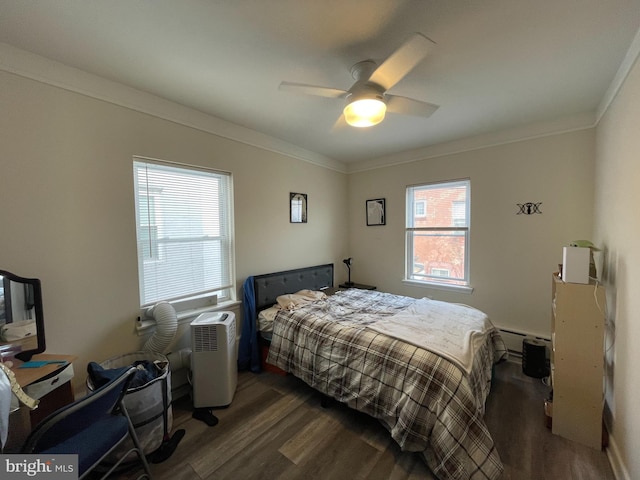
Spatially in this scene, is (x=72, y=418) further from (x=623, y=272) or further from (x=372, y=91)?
(x=623, y=272)

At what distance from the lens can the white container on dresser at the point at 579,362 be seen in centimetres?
176

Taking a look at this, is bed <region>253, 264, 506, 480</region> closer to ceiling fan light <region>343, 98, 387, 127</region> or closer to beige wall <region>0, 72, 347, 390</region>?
beige wall <region>0, 72, 347, 390</region>

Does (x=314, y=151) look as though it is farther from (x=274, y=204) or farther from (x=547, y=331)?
(x=547, y=331)

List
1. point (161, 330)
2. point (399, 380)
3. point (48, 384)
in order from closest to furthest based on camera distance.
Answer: point (48, 384) → point (399, 380) → point (161, 330)

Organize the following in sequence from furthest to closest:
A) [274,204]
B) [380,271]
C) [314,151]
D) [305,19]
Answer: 1. [380,271]
2. [314,151]
3. [274,204]
4. [305,19]

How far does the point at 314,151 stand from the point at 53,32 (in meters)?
2.63

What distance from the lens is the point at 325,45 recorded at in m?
1.55

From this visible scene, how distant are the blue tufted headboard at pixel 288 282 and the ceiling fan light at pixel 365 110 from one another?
78.1 inches

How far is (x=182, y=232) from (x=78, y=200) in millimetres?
779

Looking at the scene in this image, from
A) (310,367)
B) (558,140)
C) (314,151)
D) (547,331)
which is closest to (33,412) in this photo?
(310,367)

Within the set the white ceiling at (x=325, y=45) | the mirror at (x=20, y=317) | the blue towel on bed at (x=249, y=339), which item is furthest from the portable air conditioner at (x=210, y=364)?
the white ceiling at (x=325, y=45)

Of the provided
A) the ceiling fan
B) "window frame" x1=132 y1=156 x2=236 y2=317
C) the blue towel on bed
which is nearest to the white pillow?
the blue towel on bed

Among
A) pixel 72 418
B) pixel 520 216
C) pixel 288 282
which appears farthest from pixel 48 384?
pixel 520 216

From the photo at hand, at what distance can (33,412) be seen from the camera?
1477 mm
